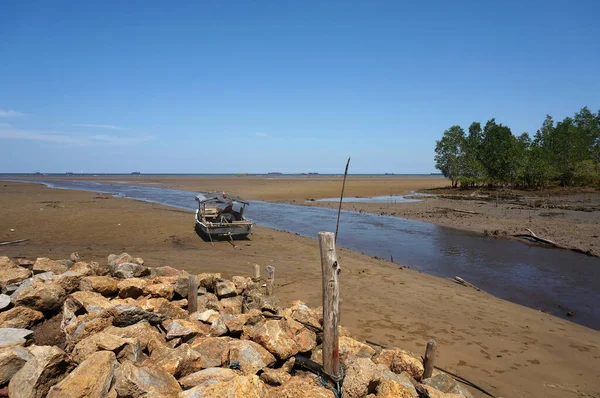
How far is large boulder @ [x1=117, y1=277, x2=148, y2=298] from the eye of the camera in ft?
25.2

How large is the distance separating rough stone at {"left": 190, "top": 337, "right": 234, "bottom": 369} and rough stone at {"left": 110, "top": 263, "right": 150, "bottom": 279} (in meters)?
3.90

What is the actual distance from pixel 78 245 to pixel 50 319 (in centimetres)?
1088

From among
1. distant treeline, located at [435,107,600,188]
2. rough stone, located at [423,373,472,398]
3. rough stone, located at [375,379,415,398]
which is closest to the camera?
rough stone, located at [375,379,415,398]

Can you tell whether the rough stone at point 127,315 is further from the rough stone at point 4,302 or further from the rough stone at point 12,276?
the rough stone at point 12,276

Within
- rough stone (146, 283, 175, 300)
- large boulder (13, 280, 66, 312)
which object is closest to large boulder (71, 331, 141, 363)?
large boulder (13, 280, 66, 312)

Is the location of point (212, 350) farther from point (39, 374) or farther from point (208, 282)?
point (208, 282)

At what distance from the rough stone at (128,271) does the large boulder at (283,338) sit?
4.30 metres

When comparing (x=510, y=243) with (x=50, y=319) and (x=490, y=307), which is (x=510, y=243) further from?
(x=50, y=319)

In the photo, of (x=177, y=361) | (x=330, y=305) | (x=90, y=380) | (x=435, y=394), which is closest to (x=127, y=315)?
(x=177, y=361)

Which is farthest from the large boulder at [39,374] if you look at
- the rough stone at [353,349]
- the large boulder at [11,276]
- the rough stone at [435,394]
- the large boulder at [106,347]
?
the rough stone at [435,394]

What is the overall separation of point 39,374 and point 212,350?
7.43 ft

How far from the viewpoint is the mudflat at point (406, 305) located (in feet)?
22.2

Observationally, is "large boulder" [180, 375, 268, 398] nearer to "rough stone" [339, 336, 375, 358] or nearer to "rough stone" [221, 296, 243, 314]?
"rough stone" [339, 336, 375, 358]

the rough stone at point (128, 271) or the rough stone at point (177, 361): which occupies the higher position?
the rough stone at point (128, 271)
